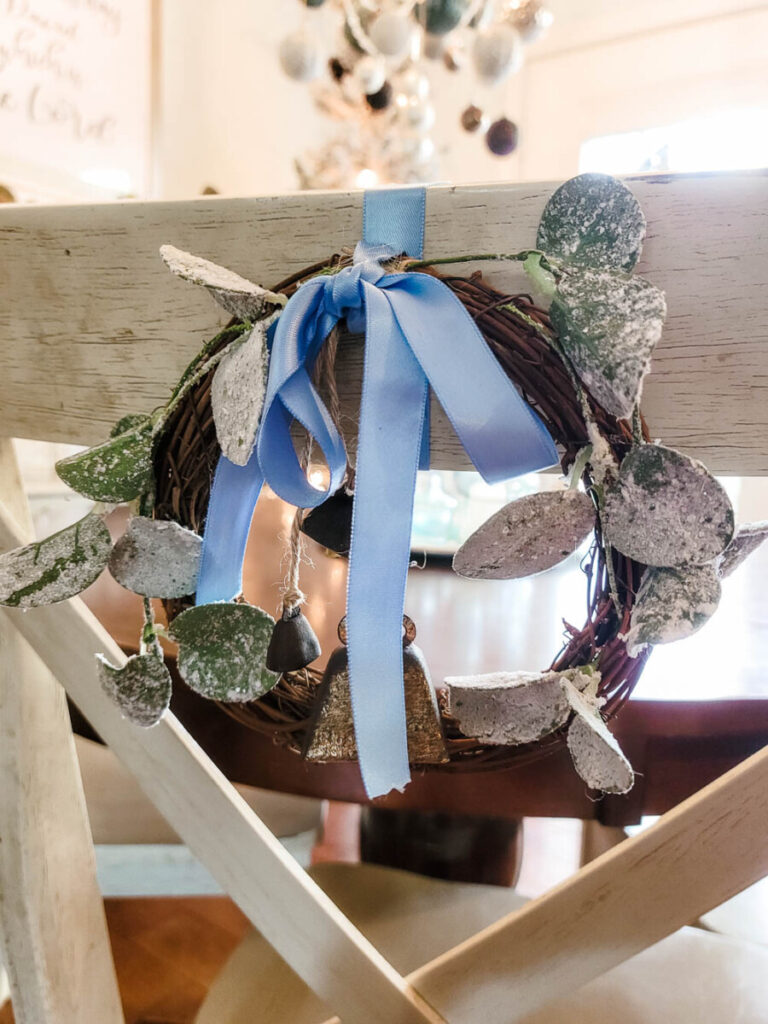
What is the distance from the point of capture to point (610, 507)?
0.33 m

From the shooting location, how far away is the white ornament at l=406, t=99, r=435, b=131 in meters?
1.92

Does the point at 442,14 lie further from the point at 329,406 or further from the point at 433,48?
the point at 329,406

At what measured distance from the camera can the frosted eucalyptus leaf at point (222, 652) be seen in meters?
0.39

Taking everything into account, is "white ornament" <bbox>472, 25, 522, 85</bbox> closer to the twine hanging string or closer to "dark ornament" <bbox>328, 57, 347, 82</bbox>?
"dark ornament" <bbox>328, 57, 347, 82</bbox>

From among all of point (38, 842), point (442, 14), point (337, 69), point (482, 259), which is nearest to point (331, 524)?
point (482, 259)

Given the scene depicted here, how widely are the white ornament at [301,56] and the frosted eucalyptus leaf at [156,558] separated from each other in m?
1.49

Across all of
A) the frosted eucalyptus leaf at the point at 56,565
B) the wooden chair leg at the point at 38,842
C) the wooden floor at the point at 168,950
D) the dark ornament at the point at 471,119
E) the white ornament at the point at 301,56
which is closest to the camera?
the frosted eucalyptus leaf at the point at 56,565

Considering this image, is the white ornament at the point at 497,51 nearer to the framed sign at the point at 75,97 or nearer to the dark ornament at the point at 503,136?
the dark ornament at the point at 503,136

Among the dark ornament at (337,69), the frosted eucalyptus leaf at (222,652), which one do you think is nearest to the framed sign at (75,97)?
the dark ornament at (337,69)

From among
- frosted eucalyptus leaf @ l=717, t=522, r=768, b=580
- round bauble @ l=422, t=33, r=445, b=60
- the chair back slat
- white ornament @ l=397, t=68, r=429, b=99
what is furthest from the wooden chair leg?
white ornament @ l=397, t=68, r=429, b=99

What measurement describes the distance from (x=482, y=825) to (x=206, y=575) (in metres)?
1.00

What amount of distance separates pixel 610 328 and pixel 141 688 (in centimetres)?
30

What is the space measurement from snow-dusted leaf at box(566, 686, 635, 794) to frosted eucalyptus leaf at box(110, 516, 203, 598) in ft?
0.70

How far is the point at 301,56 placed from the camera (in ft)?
5.06
